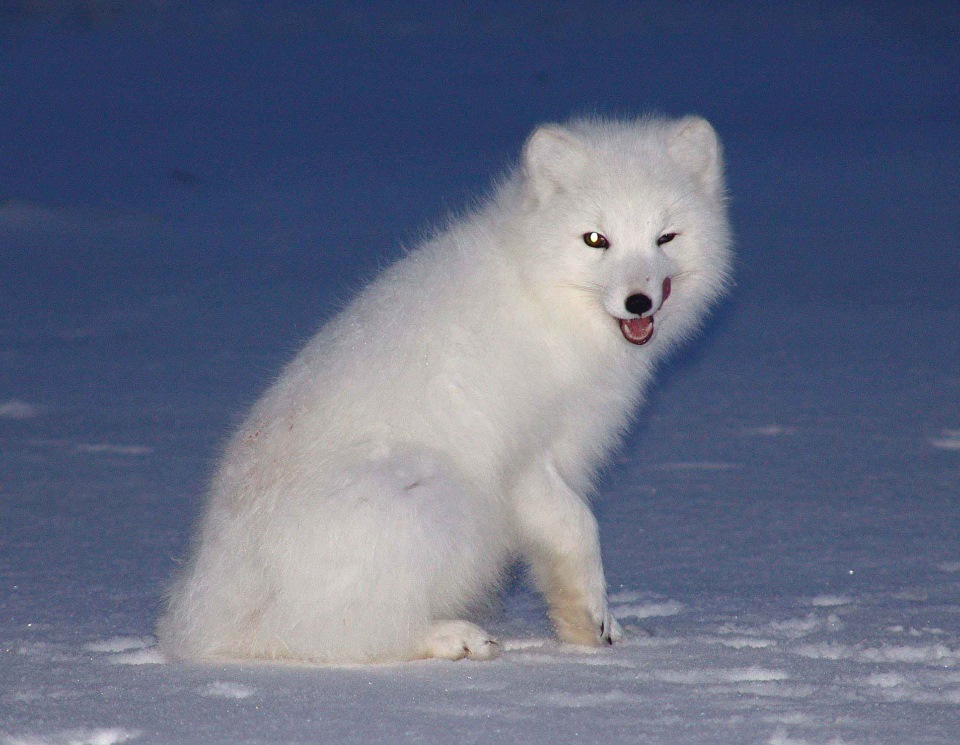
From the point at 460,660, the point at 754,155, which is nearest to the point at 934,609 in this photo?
the point at 460,660

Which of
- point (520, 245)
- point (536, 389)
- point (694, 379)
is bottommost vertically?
point (694, 379)

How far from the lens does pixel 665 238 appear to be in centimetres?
312

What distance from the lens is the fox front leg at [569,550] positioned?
3.08 meters

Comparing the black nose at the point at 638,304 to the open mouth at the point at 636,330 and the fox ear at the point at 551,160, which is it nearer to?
the open mouth at the point at 636,330

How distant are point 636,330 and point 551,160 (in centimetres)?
48

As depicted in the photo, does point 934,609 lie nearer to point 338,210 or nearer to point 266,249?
point 266,249

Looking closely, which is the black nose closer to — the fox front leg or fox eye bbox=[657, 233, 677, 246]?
fox eye bbox=[657, 233, 677, 246]

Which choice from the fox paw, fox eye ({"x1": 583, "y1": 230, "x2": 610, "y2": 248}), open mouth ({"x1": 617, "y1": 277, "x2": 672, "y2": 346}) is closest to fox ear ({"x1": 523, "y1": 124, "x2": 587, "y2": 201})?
fox eye ({"x1": 583, "y1": 230, "x2": 610, "y2": 248})

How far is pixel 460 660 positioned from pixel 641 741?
695mm

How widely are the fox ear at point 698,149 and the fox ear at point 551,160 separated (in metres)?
0.28

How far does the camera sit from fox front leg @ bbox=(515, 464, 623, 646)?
3.08m

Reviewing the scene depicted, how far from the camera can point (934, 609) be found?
3158 mm

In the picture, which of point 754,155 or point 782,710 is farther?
point 754,155

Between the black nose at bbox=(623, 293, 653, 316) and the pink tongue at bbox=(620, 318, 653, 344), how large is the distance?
0.11m
